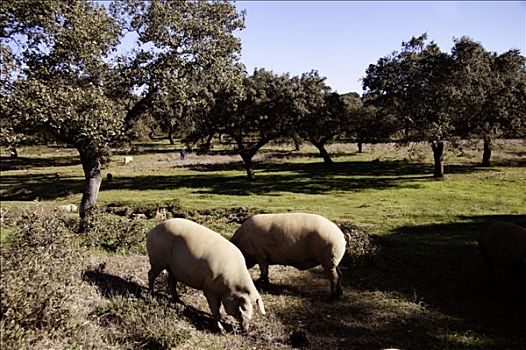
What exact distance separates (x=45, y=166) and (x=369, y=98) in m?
42.0

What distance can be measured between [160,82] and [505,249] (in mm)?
14446

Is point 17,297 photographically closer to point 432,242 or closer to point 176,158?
point 432,242

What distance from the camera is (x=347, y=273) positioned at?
13492 mm

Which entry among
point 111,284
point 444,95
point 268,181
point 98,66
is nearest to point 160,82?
point 98,66

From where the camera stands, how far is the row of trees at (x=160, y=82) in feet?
44.5

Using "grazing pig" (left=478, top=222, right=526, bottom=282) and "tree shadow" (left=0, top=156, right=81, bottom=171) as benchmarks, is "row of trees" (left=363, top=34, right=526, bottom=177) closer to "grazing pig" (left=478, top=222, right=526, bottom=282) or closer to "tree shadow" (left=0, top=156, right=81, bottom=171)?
"grazing pig" (left=478, top=222, right=526, bottom=282)

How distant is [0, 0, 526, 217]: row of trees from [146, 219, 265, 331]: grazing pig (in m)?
6.35

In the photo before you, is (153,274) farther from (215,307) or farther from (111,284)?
(215,307)

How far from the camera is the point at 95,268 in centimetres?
1113

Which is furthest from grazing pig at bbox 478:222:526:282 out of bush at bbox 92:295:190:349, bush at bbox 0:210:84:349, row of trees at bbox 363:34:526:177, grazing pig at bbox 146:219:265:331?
row of trees at bbox 363:34:526:177

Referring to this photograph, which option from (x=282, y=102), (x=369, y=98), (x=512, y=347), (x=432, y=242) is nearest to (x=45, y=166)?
(x=282, y=102)

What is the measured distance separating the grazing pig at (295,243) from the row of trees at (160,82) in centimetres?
730

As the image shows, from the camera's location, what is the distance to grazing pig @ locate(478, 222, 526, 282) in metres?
12.0

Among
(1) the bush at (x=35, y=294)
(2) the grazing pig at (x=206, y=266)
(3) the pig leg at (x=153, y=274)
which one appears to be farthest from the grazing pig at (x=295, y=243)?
(1) the bush at (x=35, y=294)
